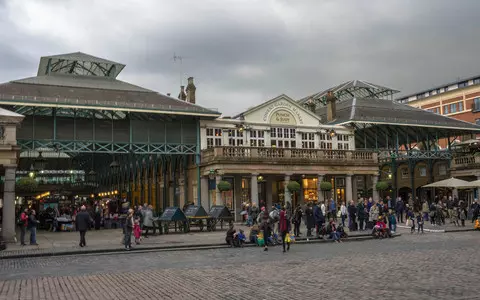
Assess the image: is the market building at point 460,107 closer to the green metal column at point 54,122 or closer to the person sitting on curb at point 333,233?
the person sitting on curb at point 333,233

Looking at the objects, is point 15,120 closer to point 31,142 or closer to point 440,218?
point 31,142

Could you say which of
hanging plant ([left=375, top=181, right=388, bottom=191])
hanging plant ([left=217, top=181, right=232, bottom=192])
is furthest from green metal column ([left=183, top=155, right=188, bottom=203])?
hanging plant ([left=375, top=181, right=388, bottom=191])

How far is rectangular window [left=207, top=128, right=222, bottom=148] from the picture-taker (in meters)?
39.8

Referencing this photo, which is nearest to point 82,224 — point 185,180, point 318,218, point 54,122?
point 318,218

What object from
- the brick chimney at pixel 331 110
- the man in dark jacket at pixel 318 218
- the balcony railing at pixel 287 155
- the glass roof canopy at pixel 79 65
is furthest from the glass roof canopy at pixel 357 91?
the man in dark jacket at pixel 318 218

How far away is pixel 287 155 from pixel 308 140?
4.38 meters

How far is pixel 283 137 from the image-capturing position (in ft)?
140

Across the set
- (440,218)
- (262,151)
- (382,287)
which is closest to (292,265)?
(382,287)

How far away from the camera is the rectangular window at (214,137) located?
39812 mm

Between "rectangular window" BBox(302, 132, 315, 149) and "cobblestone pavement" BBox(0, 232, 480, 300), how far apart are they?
23.9 m

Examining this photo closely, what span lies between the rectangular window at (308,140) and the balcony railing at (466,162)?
16838mm

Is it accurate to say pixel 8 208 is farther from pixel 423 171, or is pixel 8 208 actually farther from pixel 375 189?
pixel 423 171

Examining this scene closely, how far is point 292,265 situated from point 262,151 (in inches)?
960

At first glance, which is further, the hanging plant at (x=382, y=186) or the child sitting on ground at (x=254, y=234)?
the hanging plant at (x=382, y=186)
